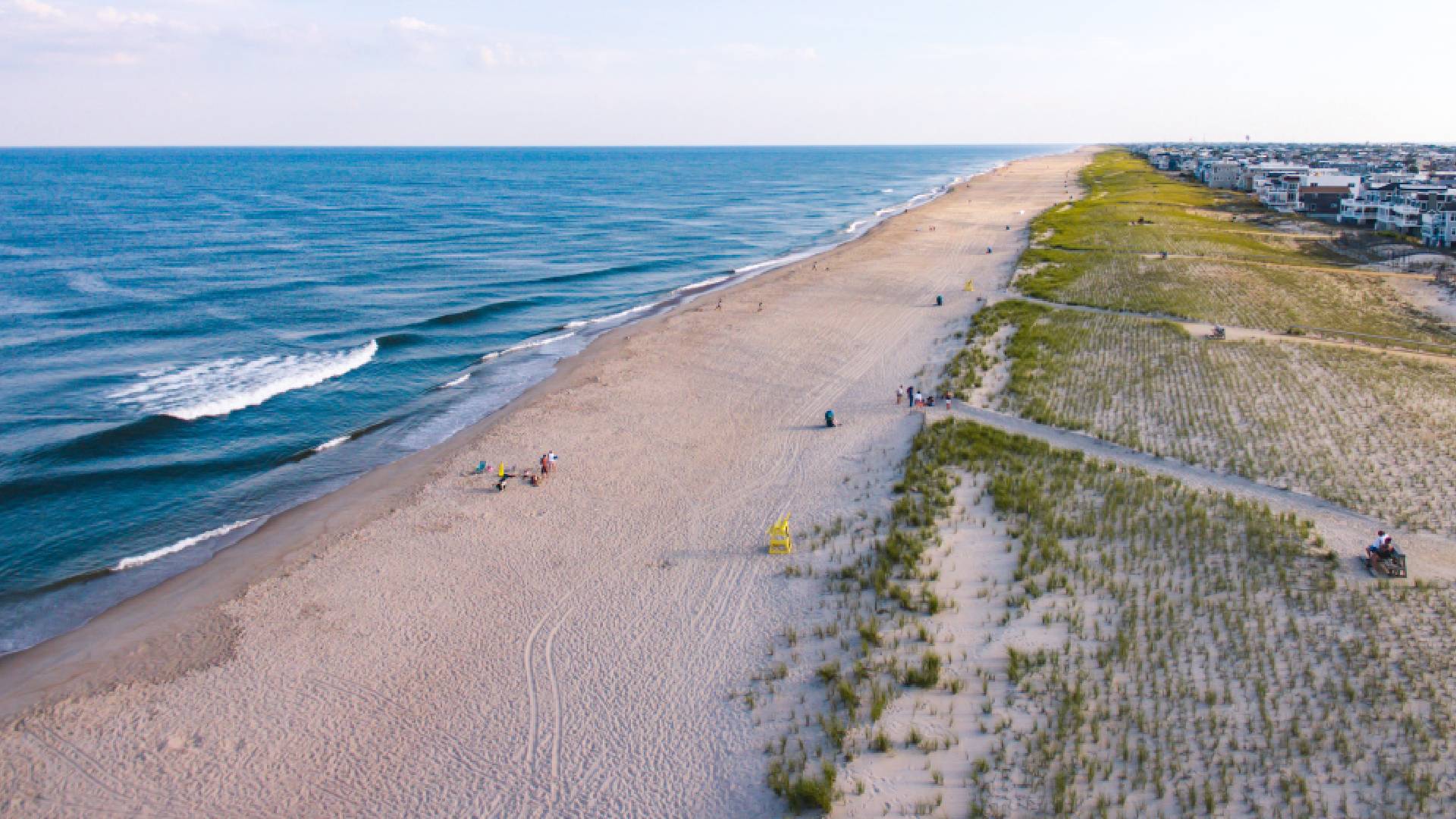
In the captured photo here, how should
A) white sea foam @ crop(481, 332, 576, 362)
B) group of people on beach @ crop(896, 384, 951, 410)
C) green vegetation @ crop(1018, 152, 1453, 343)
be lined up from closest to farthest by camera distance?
1. group of people on beach @ crop(896, 384, 951, 410)
2. green vegetation @ crop(1018, 152, 1453, 343)
3. white sea foam @ crop(481, 332, 576, 362)

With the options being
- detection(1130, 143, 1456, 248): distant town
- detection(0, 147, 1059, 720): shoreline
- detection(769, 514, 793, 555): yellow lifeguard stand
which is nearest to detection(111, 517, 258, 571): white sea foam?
detection(0, 147, 1059, 720): shoreline

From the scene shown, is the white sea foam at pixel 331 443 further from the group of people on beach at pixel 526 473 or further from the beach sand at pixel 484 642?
the group of people on beach at pixel 526 473

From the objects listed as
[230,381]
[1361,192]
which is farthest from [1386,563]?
[1361,192]

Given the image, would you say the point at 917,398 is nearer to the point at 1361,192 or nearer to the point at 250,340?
the point at 250,340

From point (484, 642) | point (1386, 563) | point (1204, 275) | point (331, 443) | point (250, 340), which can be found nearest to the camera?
point (1386, 563)

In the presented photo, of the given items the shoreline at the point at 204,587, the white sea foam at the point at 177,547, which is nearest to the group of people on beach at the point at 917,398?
the shoreline at the point at 204,587

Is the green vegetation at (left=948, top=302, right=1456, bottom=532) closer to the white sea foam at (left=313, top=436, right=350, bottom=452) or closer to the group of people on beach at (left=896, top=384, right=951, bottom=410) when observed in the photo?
the group of people on beach at (left=896, top=384, right=951, bottom=410)
